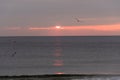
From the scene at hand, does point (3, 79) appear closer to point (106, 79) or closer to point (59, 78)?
point (59, 78)

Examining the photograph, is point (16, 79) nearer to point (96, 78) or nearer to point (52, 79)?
point (52, 79)

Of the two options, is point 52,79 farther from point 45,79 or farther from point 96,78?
point 96,78

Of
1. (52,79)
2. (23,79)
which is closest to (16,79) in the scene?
(23,79)

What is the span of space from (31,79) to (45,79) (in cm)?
129

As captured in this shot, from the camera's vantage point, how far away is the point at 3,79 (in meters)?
36.5

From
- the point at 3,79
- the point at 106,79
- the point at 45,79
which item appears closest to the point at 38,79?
the point at 45,79

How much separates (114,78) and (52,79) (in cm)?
573

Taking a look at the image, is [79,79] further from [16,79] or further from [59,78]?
[16,79]

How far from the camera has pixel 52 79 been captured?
3588 centimetres

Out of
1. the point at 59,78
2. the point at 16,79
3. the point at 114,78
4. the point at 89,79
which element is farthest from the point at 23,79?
the point at 114,78

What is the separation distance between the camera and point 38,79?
36.2 m

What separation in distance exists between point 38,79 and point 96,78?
5364mm

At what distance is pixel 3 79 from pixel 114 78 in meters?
10.2

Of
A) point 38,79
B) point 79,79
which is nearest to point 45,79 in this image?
point 38,79
